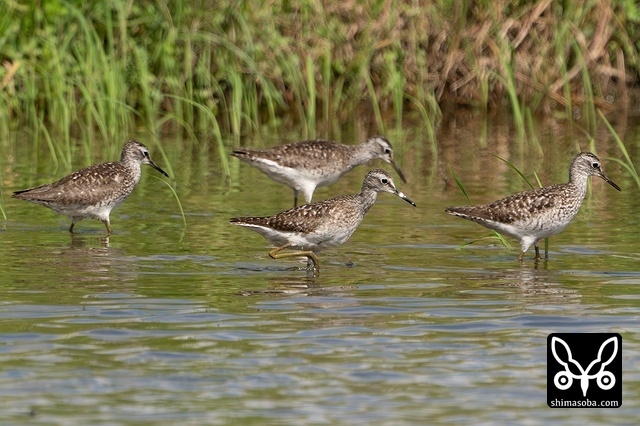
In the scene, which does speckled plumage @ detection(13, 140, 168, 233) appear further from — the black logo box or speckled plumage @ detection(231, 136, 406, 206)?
the black logo box

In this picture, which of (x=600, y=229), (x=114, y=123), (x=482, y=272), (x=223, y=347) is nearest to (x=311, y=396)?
(x=223, y=347)

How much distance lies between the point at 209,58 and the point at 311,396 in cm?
1402

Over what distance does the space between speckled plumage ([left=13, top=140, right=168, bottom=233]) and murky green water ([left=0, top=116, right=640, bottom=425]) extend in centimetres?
27

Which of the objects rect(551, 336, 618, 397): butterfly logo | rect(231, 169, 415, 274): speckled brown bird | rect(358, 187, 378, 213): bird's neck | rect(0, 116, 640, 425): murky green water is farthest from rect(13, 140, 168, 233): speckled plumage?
rect(551, 336, 618, 397): butterfly logo

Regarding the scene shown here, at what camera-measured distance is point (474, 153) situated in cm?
2077

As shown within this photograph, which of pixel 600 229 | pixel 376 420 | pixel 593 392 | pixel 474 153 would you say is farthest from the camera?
pixel 474 153

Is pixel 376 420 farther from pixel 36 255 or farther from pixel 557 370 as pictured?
pixel 36 255

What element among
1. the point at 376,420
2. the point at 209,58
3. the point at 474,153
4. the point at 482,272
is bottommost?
the point at 376,420

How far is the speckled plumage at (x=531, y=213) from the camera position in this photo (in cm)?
1304

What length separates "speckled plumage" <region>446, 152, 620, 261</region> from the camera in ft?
42.8

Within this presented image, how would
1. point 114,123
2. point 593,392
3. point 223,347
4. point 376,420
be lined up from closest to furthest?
point 376,420
point 593,392
point 223,347
point 114,123

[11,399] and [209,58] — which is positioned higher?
[209,58]

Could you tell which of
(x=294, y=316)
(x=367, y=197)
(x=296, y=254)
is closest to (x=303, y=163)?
(x=367, y=197)

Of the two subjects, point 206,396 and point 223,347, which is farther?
point 223,347
